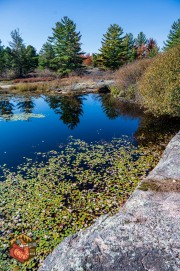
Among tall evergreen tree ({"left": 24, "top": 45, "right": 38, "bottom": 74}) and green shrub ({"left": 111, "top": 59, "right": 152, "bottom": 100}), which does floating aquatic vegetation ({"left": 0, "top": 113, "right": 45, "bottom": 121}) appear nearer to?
green shrub ({"left": 111, "top": 59, "right": 152, "bottom": 100})

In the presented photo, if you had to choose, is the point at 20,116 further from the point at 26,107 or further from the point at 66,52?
the point at 66,52

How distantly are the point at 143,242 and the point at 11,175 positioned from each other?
7129 millimetres

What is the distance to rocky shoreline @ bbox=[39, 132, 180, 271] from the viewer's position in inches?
151

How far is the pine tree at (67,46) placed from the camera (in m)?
51.4

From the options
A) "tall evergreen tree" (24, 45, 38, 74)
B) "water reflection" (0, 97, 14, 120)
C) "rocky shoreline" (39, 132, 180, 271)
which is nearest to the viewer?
"rocky shoreline" (39, 132, 180, 271)

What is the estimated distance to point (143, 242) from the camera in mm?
4219

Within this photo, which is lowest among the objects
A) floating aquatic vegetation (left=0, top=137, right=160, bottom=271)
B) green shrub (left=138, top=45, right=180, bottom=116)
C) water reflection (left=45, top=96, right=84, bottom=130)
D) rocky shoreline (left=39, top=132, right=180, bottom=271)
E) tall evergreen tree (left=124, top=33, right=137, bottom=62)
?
floating aquatic vegetation (left=0, top=137, right=160, bottom=271)

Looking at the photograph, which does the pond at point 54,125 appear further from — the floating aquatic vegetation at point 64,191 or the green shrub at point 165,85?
the green shrub at point 165,85

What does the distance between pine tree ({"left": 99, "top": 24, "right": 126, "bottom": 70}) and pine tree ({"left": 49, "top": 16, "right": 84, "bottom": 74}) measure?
7.51 meters

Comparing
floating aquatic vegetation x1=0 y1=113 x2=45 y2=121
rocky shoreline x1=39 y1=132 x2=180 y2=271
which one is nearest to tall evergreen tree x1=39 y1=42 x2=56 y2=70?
floating aquatic vegetation x1=0 y1=113 x2=45 y2=121

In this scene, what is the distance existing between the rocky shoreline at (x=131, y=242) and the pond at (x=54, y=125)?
23.1ft

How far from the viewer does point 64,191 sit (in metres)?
8.04

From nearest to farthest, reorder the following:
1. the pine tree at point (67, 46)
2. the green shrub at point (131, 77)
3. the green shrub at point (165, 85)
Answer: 1. the green shrub at point (165, 85)
2. the green shrub at point (131, 77)
3. the pine tree at point (67, 46)

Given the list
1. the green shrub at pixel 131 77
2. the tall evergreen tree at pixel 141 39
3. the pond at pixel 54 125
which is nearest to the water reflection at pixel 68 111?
the pond at pixel 54 125
